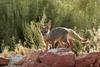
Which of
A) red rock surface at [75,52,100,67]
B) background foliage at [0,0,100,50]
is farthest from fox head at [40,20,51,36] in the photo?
red rock surface at [75,52,100,67]

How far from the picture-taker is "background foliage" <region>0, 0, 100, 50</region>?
11289 millimetres

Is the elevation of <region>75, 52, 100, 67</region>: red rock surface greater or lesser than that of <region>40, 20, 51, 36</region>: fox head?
lesser

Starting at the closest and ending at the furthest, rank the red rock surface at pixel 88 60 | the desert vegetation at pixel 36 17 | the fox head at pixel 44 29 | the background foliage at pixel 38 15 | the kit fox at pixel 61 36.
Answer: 1. the red rock surface at pixel 88 60
2. the kit fox at pixel 61 36
3. the fox head at pixel 44 29
4. the desert vegetation at pixel 36 17
5. the background foliage at pixel 38 15

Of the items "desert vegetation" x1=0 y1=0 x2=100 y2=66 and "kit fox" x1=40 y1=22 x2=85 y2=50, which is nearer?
"kit fox" x1=40 y1=22 x2=85 y2=50

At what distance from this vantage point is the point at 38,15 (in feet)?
38.3

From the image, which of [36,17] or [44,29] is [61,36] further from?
[36,17]

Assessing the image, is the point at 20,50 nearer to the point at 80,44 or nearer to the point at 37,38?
the point at 37,38

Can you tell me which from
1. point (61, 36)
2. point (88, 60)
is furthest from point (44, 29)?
point (88, 60)

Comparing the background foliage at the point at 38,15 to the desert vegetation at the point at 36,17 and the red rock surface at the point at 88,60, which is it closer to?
the desert vegetation at the point at 36,17

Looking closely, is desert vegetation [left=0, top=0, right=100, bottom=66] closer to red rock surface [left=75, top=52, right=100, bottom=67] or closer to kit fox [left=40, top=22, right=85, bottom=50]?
kit fox [left=40, top=22, right=85, bottom=50]

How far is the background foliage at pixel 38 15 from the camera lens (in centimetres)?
1129

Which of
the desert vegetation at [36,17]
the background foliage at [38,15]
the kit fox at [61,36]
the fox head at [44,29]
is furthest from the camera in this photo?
the background foliage at [38,15]

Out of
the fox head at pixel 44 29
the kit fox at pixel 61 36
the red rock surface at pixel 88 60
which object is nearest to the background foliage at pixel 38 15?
the fox head at pixel 44 29

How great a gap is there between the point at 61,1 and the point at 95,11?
1.09m
